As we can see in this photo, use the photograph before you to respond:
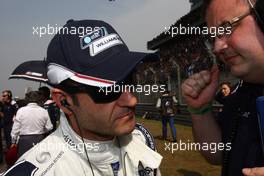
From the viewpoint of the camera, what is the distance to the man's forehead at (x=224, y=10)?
1789 mm

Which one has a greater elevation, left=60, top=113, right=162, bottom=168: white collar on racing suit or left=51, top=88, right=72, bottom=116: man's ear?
left=51, top=88, right=72, bottom=116: man's ear

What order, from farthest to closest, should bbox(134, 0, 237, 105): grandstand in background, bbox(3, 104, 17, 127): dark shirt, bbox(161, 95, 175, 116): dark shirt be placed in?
bbox(134, 0, 237, 105): grandstand in background, bbox(161, 95, 175, 116): dark shirt, bbox(3, 104, 17, 127): dark shirt

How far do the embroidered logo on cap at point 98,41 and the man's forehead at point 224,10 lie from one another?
532 millimetres

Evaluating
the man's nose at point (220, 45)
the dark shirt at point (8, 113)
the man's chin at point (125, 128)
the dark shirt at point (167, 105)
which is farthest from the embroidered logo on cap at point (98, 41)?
the dark shirt at point (167, 105)

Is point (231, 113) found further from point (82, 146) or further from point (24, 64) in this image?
point (24, 64)

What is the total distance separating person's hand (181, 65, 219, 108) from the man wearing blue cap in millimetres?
580

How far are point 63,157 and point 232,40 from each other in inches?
38.2

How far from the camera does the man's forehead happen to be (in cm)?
179

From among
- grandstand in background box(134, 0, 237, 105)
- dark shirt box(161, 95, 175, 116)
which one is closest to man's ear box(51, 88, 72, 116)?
grandstand in background box(134, 0, 237, 105)

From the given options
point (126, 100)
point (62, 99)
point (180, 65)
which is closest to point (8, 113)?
point (62, 99)

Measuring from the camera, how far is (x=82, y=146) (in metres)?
1.67

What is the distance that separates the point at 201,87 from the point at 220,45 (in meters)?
0.40

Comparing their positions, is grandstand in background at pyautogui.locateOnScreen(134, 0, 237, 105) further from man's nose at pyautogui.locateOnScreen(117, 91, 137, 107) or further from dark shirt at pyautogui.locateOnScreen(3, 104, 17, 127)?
man's nose at pyautogui.locateOnScreen(117, 91, 137, 107)

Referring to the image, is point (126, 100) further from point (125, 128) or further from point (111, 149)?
point (111, 149)
